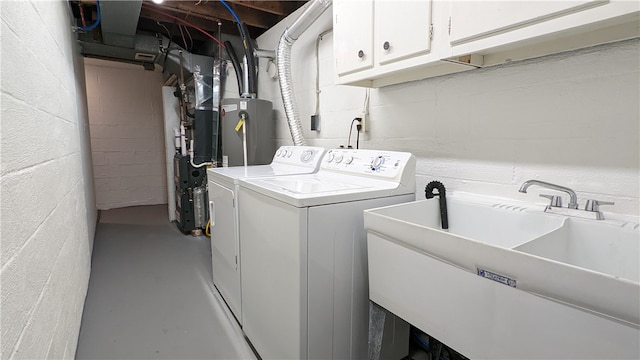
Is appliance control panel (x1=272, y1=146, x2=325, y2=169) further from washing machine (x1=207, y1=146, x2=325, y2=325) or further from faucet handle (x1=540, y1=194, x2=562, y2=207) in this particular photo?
faucet handle (x1=540, y1=194, x2=562, y2=207)

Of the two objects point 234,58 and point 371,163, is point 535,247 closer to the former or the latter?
point 371,163

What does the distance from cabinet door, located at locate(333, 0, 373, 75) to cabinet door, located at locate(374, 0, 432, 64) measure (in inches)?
2.0

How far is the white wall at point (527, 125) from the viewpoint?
39.9 inches

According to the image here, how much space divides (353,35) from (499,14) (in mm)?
740

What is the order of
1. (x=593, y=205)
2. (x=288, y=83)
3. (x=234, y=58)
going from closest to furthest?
1. (x=593, y=205)
2. (x=288, y=83)
3. (x=234, y=58)

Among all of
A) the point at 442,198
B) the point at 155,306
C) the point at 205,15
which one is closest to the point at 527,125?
the point at 442,198

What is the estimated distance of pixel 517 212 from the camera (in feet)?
3.82

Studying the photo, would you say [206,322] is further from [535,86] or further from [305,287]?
[535,86]

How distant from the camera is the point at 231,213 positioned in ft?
6.00

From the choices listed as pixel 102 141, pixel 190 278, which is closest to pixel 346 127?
pixel 190 278

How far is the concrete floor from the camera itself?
1714mm

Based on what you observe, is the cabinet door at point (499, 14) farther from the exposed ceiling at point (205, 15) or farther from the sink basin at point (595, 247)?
the exposed ceiling at point (205, 15)

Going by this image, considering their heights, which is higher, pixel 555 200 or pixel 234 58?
pixel 234 58

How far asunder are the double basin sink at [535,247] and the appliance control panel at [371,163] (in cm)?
21
